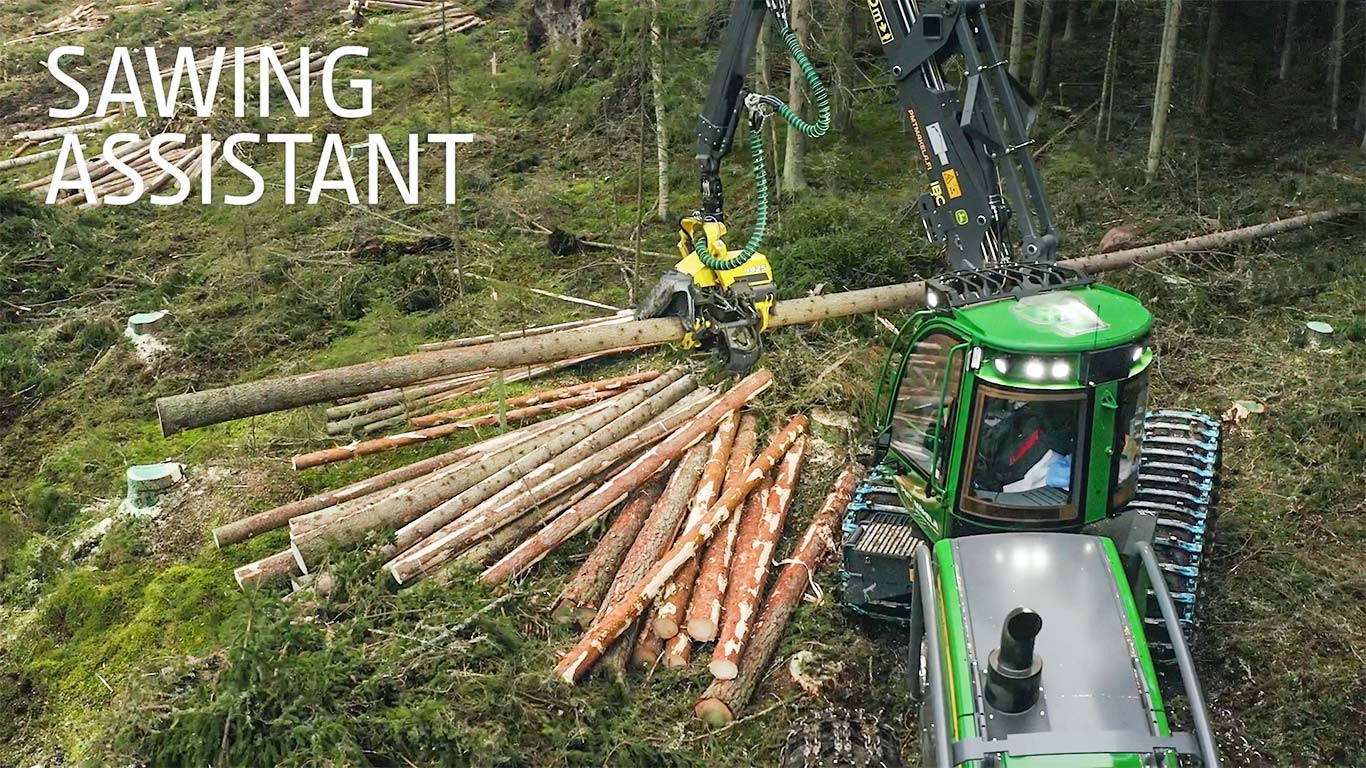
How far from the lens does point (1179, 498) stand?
6883 mm

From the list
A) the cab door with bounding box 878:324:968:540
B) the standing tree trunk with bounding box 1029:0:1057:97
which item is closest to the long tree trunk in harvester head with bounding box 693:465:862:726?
the cab door with bounding box 878:324:968:540

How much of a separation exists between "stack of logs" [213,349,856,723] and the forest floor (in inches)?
11.1

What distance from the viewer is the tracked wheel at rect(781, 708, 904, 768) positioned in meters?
5.80

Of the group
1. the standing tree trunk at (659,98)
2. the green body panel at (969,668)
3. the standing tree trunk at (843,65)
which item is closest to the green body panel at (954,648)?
the green body panel at (969,668)

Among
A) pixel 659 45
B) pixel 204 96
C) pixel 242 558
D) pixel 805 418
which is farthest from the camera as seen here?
pixel 204 96

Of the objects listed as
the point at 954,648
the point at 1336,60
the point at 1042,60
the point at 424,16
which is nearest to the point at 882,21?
the point at 954,648

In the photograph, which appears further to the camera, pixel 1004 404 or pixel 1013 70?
pixel 1013 70

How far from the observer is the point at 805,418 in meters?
9.67

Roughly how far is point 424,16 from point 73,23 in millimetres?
11584

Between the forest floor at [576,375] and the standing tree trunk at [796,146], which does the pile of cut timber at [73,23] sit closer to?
the forest floor at [576,375]

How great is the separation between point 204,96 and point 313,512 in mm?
16813

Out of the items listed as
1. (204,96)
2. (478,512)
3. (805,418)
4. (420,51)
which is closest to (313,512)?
(478,512)

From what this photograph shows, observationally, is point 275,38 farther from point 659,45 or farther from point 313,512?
point 313,512

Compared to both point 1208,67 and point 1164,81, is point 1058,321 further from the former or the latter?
point 1208,67
